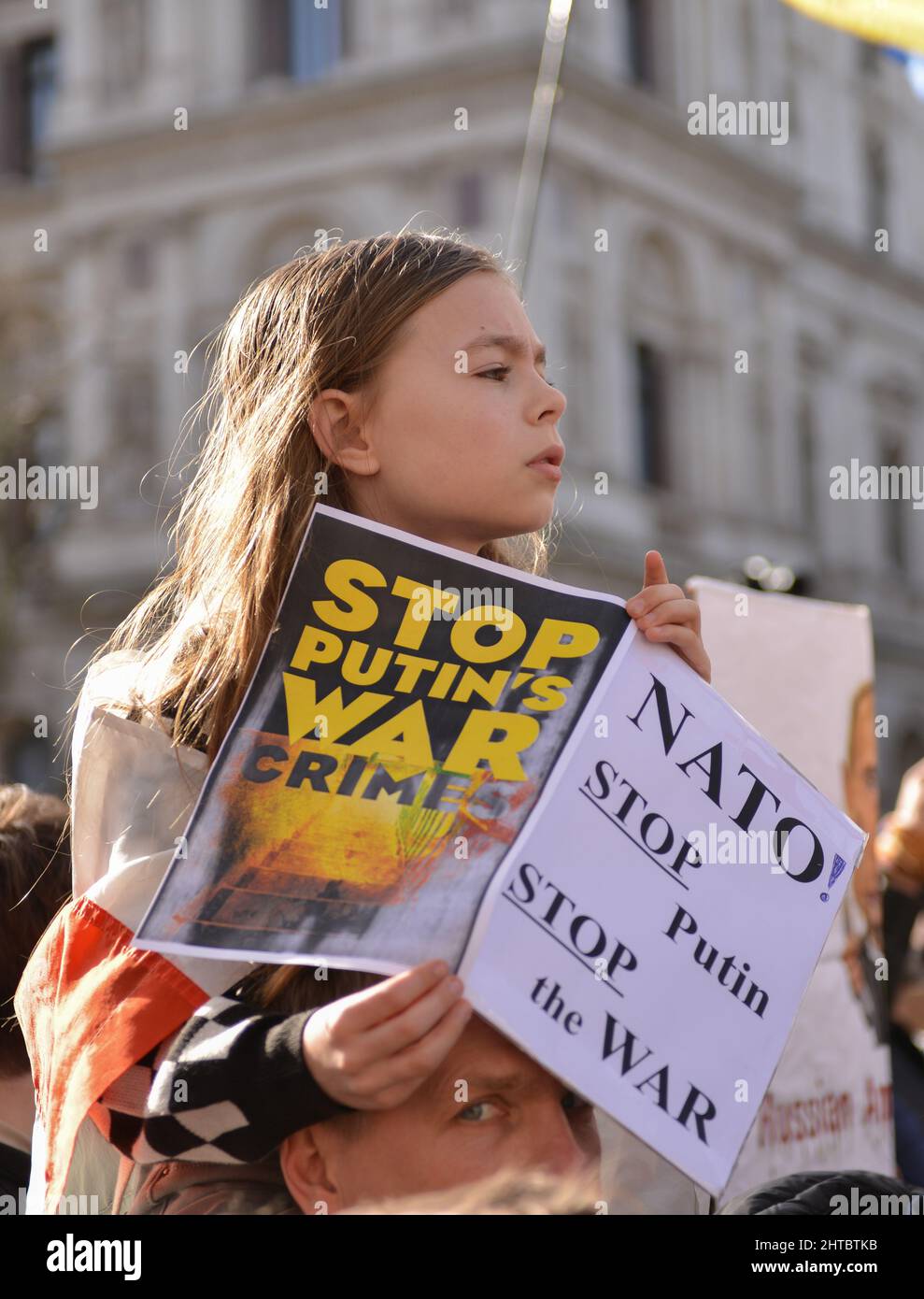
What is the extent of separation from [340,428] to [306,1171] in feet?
2.17

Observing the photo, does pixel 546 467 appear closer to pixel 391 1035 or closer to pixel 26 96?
pixel 391 1035

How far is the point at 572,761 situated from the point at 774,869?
0.63 feet

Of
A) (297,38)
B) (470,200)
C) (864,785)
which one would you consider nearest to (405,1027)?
(864,785)

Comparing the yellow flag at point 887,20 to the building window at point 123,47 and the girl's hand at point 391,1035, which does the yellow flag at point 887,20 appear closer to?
the girl's hand at point 391,1035

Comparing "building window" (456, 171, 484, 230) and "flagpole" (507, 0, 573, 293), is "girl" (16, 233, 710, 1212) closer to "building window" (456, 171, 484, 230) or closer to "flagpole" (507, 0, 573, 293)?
"flagpole" (507, 0, 573, 293)

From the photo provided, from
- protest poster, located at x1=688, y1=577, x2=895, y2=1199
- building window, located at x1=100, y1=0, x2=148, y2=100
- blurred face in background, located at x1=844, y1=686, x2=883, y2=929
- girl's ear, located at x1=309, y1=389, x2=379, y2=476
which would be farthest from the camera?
building window, located at x1=100, y1=0, x2=148, y2=100

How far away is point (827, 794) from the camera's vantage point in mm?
2652

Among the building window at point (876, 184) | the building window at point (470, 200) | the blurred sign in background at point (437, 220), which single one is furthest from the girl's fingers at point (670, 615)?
the building window at point (876, 184)

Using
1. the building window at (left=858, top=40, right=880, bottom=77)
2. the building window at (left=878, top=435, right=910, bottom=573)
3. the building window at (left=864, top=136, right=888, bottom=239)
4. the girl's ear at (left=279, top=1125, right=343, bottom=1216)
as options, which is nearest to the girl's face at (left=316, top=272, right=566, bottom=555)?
the girl's ear at (left=279, top=1125, right=343, bottom=1216)

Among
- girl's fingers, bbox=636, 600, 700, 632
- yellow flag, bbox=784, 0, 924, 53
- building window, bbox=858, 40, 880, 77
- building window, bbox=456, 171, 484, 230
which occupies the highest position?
building window, bbox=858, 40, 880, 77

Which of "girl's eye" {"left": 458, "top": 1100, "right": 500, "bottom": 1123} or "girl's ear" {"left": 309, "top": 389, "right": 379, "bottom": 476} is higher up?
"girl's ear" {"left": 309, "top": 389, "right": 379, "bottom": 476}

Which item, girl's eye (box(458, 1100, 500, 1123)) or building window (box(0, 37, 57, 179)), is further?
building window (box(0, 37, 57, 179))

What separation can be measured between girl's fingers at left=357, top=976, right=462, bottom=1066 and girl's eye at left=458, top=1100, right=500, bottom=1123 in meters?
0.15

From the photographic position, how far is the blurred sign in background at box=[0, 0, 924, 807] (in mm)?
19156
